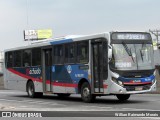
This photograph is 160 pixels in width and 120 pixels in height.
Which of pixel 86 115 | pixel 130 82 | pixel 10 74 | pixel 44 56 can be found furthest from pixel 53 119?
pixel 10 74

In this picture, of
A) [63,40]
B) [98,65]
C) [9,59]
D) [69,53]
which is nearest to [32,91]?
[9,59]

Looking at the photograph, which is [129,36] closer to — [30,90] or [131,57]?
[131,57]

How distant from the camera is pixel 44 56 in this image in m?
26.1

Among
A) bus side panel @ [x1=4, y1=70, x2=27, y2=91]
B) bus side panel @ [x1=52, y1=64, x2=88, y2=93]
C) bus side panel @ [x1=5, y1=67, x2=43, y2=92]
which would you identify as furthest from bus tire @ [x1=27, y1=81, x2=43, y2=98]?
bus side panel @ [x1=52, y1=64, x2=88, y2=93]

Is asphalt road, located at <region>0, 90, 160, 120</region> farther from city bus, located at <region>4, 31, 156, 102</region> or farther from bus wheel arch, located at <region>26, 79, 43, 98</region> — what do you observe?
bus wheel arch, located at <region>26, 79, 43, 98</region>

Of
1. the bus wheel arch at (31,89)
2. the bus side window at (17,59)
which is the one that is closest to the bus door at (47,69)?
the bus wheel arch at (31,89)

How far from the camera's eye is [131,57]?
2067 cm

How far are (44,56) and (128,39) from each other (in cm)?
656

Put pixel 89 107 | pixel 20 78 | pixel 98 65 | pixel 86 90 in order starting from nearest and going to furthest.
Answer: pixel 89 107, pixel 98 65, pixel 86 90, pixel 20 78

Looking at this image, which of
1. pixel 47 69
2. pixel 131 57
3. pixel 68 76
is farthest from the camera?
pixel 47 69

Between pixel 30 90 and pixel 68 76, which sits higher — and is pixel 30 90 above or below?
below

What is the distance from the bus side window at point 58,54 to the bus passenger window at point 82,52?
186 cm

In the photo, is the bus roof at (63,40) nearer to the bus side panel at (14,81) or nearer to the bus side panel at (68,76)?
the bus side panel at (68,76)

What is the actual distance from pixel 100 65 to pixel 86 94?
169cm
